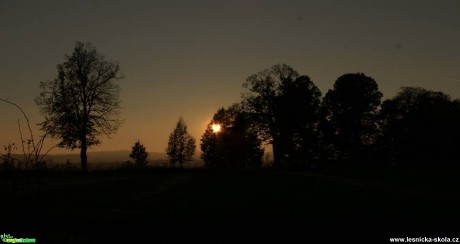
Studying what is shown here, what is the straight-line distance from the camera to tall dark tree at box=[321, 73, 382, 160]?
64.7 metres

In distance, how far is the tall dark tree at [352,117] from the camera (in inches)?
2547

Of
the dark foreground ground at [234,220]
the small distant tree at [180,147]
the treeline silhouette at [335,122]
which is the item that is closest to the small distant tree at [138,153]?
the small distant tree at [180,147]

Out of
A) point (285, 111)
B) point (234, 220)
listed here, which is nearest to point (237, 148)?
point (285, 111)

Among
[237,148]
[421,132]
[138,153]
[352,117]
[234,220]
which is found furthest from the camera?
[138,153]

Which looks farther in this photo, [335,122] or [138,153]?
[138,153]

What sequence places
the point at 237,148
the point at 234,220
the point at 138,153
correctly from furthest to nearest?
1. the point at 138,153
2. the point at 237,148
3. the point at 234,220

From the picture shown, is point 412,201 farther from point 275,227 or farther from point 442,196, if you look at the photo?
point 275,227

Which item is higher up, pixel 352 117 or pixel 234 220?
pixel 352 117

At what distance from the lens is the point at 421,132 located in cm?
6228

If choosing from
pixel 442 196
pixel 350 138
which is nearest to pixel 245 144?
pixel 350 138

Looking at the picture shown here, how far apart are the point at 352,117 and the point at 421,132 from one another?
9732mm

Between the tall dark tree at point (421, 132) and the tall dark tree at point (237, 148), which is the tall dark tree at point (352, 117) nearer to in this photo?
the tall dark tree at point (421, 132)

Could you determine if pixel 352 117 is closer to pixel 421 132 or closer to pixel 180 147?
pixel 421 132

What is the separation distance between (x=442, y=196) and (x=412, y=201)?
7.98 feet
